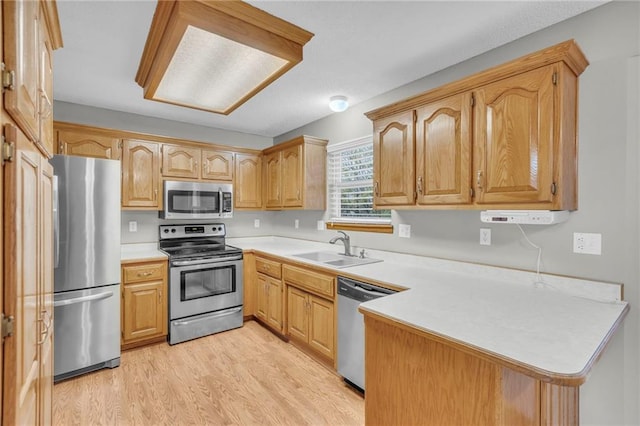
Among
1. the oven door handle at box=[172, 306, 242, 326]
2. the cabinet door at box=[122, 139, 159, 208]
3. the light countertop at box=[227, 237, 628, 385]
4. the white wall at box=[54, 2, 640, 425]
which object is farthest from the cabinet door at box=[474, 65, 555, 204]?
the cabinet door at box=[122, 139, 159, 208]

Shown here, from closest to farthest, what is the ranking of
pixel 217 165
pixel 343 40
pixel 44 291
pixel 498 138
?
1. pixel 44 291
2. pixel 498 138
3. pixel 343 40
4. pixel 217 165

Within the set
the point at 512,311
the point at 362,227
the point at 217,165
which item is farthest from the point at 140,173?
the point at 512,311

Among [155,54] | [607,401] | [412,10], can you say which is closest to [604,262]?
[607,401]

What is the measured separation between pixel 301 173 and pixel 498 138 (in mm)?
2100

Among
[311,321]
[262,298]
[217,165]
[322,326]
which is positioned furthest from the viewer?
[217,165]

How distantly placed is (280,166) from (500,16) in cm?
262

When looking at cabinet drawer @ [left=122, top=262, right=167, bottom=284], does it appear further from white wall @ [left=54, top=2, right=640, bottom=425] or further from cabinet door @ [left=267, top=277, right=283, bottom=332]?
white wall @ [left=54, top=2, right=640, bottom=425]

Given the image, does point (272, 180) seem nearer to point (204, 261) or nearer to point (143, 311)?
point (204, 261)

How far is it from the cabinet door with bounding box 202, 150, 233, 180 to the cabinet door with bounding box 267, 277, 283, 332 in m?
1.44

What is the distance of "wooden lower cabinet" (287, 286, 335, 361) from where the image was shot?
253 cm

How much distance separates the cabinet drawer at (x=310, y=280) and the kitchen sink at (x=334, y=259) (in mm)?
144

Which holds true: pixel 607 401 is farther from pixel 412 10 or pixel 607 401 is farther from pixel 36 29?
pixel 36 29

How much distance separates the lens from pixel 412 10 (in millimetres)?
1696

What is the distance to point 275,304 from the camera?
3.22m
